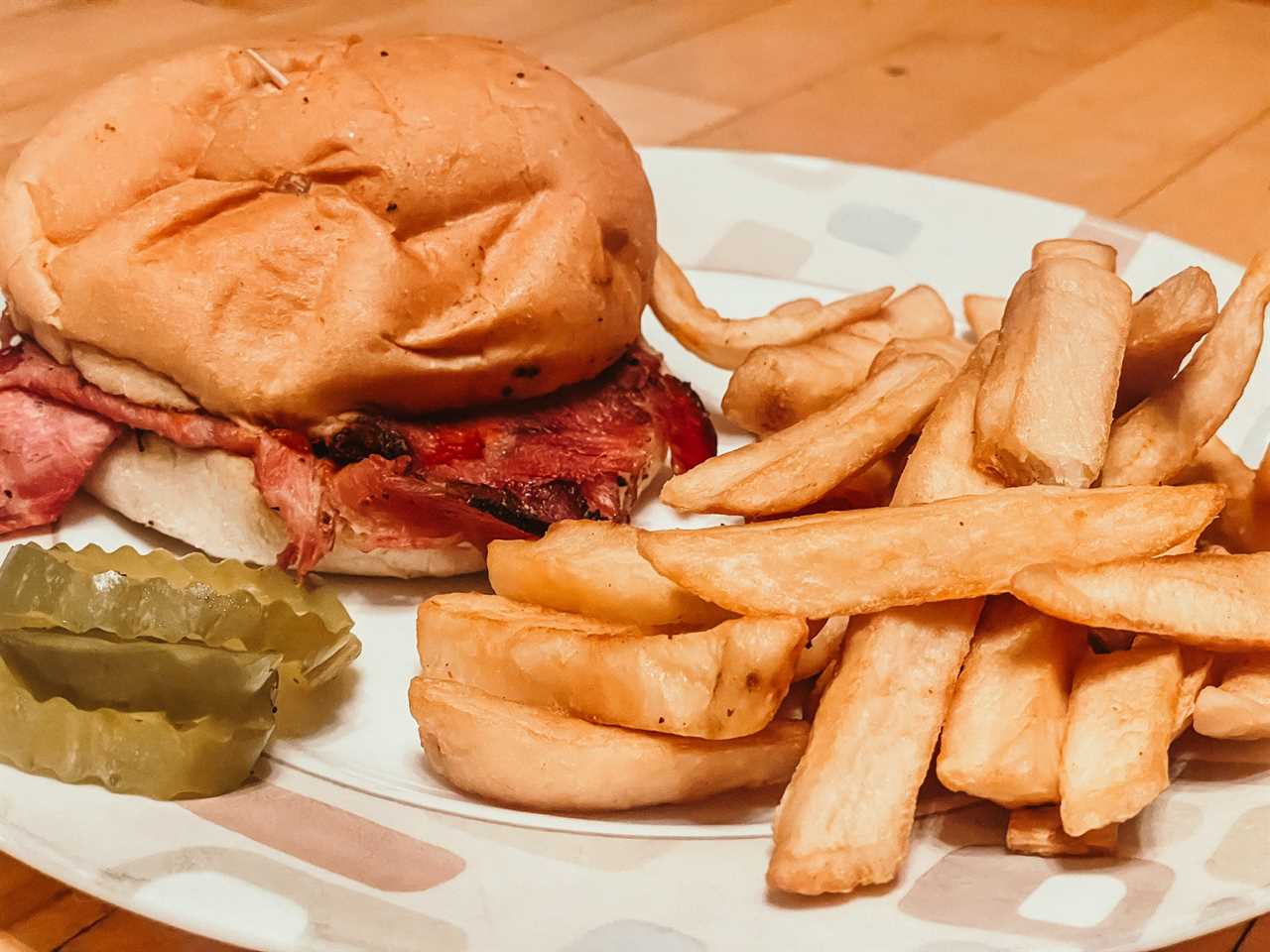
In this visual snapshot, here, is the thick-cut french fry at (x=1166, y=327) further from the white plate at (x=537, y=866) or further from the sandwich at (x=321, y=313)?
the sandwich at (x=321, y=313)

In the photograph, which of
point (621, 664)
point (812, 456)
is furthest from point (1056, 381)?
point (621, 664)

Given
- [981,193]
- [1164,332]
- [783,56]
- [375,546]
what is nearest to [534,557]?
[375,546]

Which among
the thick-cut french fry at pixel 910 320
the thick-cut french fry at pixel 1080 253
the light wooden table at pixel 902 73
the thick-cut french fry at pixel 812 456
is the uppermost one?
the thick-cut french fry at pixel 1080 253

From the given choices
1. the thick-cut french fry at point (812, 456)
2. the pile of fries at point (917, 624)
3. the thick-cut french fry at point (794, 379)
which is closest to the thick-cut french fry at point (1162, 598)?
the pile of fries at point (917, 624)

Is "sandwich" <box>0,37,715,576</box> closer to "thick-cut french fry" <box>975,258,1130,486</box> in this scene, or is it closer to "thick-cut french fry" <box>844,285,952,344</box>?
"thick-cut french fry" <box>844,285,952,344</box>

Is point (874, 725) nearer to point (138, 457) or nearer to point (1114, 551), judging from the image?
point (1114, 551)

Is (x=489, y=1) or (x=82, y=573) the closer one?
(x=82, y=573)

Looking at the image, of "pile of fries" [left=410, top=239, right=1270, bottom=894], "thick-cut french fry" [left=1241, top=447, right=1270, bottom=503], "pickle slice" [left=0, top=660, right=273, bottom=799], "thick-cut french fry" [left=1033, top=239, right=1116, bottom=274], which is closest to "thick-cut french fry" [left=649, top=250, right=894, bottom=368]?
"thick-cut french fry" [left=1033, top=239, right=1116, bottom=274]
